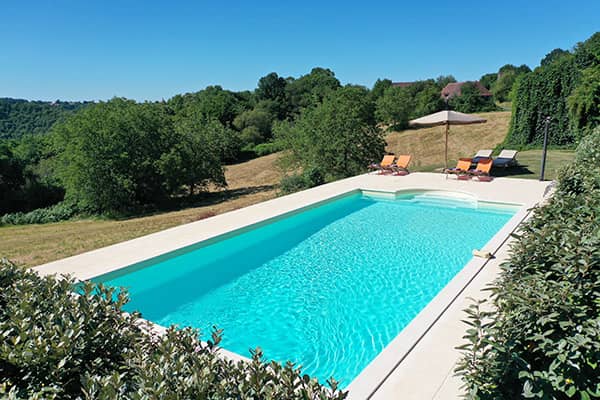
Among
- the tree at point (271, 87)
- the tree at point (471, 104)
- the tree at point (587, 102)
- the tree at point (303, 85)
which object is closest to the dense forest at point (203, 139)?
the tree at point (587, 102)

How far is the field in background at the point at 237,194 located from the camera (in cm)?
932

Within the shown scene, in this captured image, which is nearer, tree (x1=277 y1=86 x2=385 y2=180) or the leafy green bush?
tree (x1=277 y1=86 x2=385 y2=180)

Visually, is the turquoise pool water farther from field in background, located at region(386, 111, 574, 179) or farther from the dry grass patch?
the dry grass patch

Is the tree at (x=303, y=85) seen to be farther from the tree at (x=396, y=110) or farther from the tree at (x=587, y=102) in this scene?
the tree at (x=587, y=102)

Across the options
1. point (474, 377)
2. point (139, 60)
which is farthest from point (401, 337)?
point (139, 60)

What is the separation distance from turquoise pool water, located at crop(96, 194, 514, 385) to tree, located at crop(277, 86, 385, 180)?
7.45 meters

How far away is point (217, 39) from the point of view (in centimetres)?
2631

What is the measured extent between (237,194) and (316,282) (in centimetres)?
1301

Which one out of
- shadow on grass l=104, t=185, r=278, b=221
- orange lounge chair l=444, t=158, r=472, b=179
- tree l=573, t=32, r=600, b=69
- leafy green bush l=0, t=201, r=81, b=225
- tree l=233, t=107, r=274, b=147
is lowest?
leafy green bush l=0, t=201, r=81, b=225

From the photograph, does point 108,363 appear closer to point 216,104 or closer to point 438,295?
point 438,295

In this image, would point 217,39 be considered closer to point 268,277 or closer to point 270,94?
point 268,277

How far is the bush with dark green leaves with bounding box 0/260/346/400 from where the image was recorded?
5.33 feet

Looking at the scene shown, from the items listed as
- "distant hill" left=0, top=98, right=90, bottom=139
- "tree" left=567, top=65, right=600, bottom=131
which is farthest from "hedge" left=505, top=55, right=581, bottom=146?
"distant hill" left=0, top=98, right=90, bottom=139

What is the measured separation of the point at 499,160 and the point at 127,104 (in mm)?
17268
